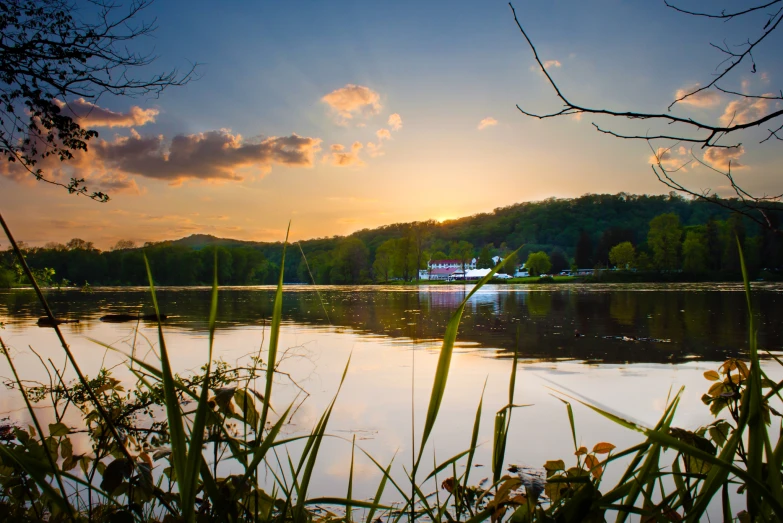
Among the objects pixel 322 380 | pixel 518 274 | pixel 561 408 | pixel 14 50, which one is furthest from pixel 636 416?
pixel 518 274

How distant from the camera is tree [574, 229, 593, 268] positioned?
364 feet

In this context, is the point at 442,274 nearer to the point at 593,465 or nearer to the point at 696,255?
the point at 696,255

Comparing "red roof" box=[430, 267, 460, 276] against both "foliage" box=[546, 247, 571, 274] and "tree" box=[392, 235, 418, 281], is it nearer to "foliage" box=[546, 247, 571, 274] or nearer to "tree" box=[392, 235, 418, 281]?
"foliage" box=[546, 247, 571, 274]

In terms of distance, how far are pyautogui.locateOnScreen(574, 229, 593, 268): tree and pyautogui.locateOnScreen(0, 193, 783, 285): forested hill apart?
21 centimetres

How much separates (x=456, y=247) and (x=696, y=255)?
60.0 meters

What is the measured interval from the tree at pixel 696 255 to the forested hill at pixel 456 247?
0.35m

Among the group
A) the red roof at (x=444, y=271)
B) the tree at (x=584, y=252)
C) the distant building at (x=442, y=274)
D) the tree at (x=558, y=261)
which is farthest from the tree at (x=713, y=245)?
the red roof at (x=444, y=271)

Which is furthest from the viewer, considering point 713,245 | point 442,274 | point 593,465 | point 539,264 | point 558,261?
point 558,261

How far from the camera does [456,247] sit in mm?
131250

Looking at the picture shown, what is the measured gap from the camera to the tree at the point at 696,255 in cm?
7944

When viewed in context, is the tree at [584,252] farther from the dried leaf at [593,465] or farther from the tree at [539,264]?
the dried leaf at [593,465]

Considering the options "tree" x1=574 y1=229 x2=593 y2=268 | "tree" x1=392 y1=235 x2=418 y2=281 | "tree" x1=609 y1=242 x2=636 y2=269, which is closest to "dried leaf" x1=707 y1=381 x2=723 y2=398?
"tree" x1=392 y1=235 x2=418 y2=281

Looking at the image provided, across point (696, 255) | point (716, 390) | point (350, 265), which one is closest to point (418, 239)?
point (350, 265)

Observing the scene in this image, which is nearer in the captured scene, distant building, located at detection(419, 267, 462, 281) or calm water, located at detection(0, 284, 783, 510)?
calm water, located at detection(0, 284, 783, 510)
